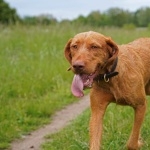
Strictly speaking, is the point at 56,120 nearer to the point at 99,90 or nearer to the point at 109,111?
the point at 109,111

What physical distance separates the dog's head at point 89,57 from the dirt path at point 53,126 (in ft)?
5.67

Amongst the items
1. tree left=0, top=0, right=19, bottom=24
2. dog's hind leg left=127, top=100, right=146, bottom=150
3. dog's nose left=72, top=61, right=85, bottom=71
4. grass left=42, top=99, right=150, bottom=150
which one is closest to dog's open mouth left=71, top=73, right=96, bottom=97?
dog's nose left=72, top=61, right=85, bottom=71

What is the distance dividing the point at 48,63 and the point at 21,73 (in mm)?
1558

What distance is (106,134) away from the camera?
614 centimetres

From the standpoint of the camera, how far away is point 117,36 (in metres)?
20.3

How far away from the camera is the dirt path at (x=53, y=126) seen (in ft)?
20.8

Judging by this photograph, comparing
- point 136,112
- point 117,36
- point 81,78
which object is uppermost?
point 81,78

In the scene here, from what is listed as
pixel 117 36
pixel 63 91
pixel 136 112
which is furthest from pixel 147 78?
pixel 117 36

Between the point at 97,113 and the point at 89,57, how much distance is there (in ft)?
2.78

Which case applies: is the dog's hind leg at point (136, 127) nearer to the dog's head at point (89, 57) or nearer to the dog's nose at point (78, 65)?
the dog's head at point (89, 57)

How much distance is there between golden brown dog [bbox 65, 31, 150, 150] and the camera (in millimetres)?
4703

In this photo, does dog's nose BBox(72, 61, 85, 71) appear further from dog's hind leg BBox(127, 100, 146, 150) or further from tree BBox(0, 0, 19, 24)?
tree BBox(0, 0, 19, 24)

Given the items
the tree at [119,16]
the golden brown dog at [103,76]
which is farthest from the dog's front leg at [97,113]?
the tree at [119,16]

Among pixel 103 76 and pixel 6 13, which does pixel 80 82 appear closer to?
A: pixel 103 76
